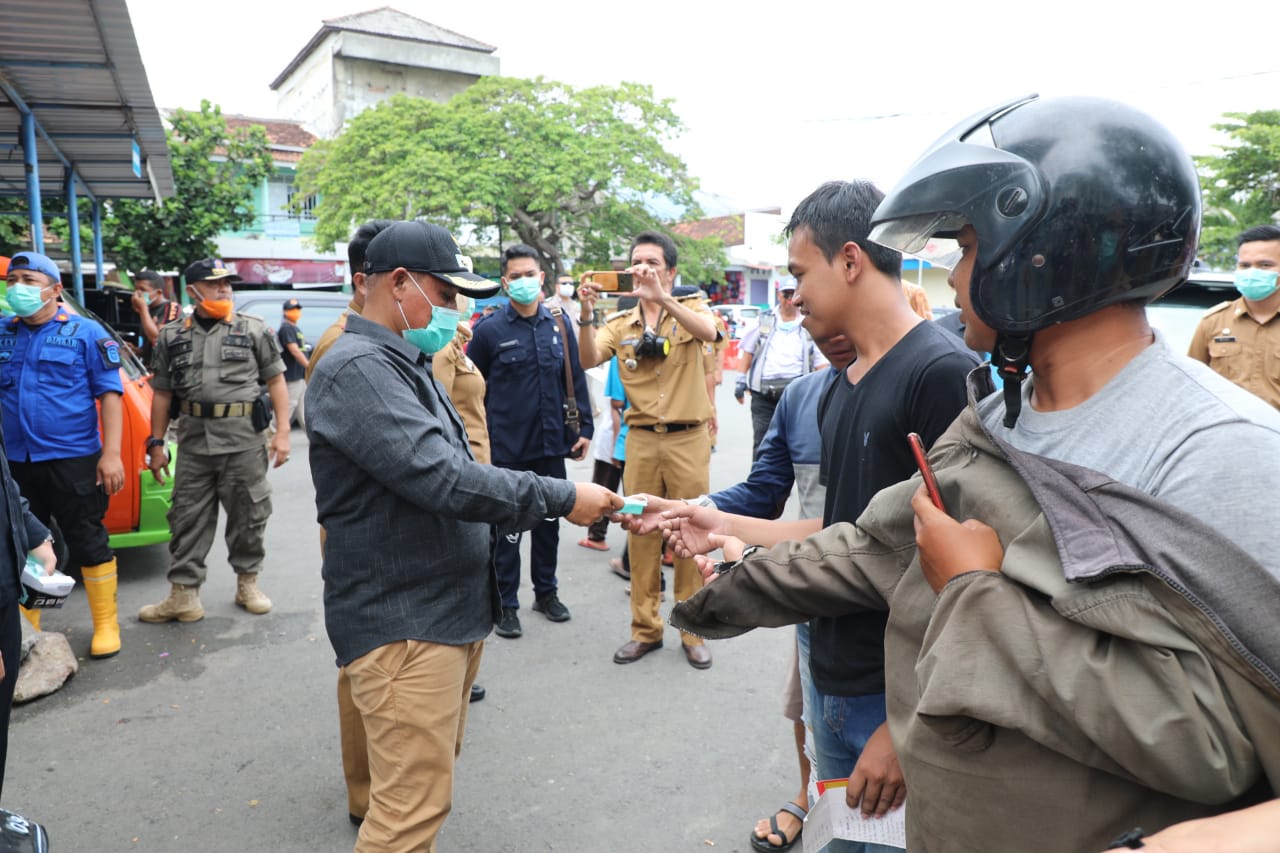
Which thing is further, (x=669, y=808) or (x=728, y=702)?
(x=728, y=702)

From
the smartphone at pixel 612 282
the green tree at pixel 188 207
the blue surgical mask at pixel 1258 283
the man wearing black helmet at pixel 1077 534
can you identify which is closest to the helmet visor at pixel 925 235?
the man wearing black helmet at pixel 1077 534

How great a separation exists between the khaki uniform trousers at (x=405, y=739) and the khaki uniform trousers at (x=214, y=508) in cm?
319

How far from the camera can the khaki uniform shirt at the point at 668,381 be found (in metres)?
5.06

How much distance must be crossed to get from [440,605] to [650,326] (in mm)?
2840

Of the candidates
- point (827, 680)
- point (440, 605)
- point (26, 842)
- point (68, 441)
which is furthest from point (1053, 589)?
point (68, 441)

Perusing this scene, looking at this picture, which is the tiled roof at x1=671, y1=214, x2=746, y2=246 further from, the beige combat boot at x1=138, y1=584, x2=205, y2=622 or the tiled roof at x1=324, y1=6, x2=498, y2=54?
the beige combat boot at x1=138, y1=584, x2=205, y2=622

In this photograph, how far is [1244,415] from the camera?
1.11 meters

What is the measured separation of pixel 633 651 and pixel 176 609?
2.70 metres

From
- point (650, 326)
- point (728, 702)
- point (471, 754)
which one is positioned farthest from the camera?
point (650, 326)

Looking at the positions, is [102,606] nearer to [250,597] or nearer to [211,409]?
[250,597]

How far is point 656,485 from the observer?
5.17 m

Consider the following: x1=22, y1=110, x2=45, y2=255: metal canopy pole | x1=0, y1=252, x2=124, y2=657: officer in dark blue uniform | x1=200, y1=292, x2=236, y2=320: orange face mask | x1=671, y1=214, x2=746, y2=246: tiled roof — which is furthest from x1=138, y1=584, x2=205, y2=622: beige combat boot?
x1=671, y1=214, x2=746, y2=246: tiled roof

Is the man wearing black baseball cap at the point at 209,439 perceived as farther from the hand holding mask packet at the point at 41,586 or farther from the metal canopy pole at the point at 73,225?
the metal canopy pole at the point at 73,225

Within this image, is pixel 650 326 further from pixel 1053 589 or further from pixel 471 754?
pixel 1053 589
